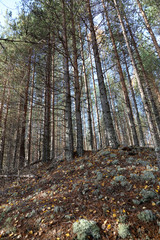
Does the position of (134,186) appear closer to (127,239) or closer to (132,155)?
(127,239)

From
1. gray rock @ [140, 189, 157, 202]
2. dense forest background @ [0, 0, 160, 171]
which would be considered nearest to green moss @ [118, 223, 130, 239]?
gray rock @ [140, 189, 157, 202]

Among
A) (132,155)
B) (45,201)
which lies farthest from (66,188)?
(132,155)

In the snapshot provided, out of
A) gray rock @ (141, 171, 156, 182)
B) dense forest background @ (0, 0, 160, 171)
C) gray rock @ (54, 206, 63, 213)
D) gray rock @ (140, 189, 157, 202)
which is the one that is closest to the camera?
gray rock @ (140, 189, 157, 202)

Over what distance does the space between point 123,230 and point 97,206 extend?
1.00 meters

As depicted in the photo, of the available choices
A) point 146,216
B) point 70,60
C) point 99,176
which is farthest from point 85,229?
point 70,60

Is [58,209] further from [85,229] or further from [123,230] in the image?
[123,230]

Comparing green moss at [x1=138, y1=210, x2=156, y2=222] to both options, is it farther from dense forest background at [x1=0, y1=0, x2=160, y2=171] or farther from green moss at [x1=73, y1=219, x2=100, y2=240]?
dense forest background at [x1=0, y1=0, x2=160, y2=171]

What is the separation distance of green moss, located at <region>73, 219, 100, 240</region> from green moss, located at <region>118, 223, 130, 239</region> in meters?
0.46

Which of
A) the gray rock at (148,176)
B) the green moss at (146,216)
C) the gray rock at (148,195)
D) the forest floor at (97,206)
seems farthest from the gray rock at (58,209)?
the gray rock at (148,176)

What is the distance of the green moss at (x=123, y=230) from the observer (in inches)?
99.7

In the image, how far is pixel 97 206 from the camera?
3.50 metres

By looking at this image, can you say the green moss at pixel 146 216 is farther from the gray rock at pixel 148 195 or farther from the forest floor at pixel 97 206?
the gray rock at pixel 148 195

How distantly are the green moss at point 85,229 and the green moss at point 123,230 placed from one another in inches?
18.0

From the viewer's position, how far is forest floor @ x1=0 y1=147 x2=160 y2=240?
2760mm
